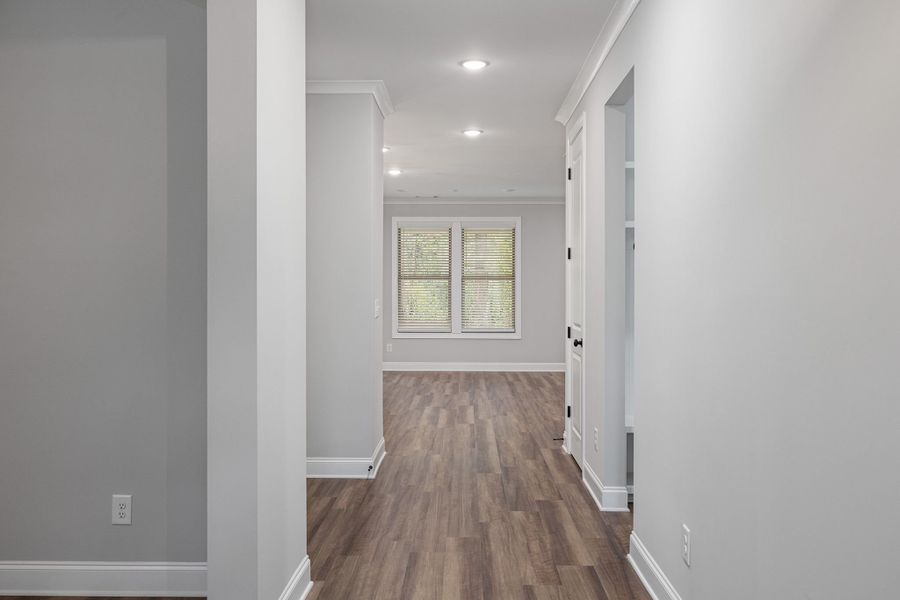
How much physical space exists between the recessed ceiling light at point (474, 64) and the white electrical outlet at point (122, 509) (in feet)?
9.46

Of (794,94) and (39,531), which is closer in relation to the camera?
(794,94)

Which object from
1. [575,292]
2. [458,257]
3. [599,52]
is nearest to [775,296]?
[599,52]

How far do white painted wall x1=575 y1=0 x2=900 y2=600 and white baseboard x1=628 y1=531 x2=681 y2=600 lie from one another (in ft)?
0.20

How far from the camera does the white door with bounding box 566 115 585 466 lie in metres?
4.51

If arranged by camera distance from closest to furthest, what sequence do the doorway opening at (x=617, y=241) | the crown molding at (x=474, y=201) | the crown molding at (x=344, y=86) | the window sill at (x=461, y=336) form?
the doorway opening at (x=617, y=241) < the crown molding at (x=344, y=86) < the crown molding at (x=474, y=201) < the window sill at (x=461, y=336)

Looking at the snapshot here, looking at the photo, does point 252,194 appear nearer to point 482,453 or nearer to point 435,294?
point 482,453

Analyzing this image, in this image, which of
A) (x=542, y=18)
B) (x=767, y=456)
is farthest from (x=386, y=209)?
(x=767, y=456)

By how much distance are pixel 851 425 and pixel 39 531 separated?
2.91m

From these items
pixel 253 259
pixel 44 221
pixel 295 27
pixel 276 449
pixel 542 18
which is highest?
pixel 542 18

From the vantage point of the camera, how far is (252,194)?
2.10 meters

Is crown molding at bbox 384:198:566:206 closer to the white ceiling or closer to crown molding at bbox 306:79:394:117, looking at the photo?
the white ceiling

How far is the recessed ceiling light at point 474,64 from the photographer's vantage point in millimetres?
3939

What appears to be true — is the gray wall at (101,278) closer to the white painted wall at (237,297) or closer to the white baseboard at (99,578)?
the white baseboard at (99,578)

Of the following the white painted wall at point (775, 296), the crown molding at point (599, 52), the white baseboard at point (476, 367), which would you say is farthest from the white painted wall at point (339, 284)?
the white baseboard at point (476, 367)
